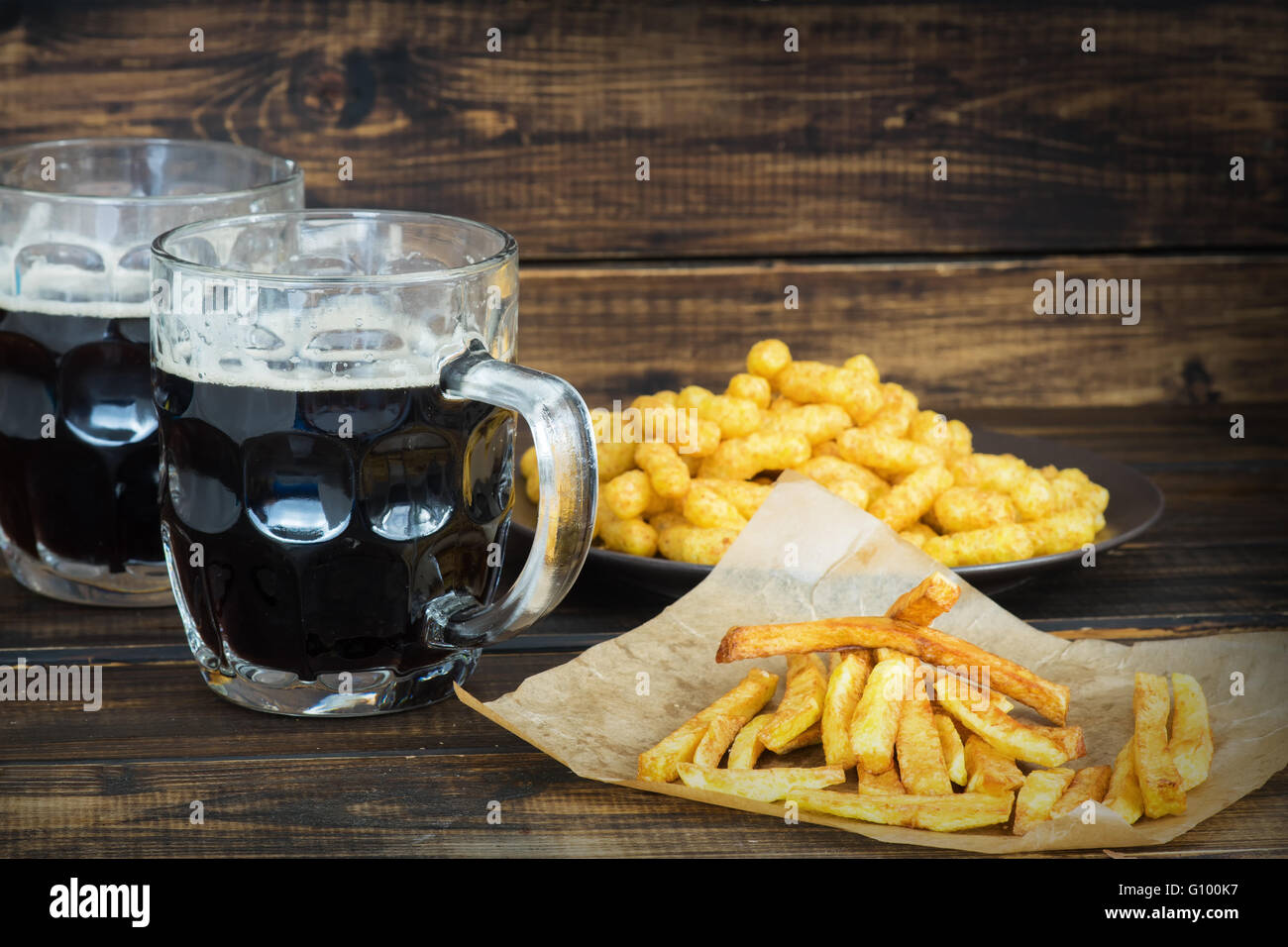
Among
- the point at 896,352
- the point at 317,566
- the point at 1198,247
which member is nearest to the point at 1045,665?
the point at 317,566

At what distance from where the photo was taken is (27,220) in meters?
1.19

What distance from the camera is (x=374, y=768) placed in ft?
3.38

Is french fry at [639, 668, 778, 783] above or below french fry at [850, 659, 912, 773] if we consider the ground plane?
below

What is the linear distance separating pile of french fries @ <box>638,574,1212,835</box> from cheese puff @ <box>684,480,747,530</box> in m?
0.23

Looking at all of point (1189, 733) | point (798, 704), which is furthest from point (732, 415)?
point (1189, 733)

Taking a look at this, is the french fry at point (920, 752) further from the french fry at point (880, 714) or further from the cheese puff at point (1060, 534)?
the cheese puff at point (1060, 534)

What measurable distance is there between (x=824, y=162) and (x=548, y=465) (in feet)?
3.77

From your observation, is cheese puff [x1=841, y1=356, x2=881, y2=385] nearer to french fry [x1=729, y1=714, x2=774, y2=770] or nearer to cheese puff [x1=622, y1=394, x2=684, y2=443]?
cheese puff [x1=622, y1=394, x2=684, y2=443]

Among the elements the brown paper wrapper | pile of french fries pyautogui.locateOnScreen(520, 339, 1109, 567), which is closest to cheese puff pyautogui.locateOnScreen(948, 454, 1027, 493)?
pile of french fries pyautogui.locateOnScreen(520, 339, 1109, 567)

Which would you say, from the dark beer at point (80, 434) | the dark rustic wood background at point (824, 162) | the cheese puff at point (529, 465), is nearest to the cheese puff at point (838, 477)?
the cheese puff at point (529, 465)

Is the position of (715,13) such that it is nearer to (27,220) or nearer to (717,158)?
(717,158)

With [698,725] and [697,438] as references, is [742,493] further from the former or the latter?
[698,725]

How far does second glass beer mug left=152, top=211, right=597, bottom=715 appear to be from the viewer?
992 mm

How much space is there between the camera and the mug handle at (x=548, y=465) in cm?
97
